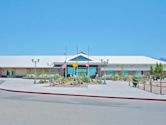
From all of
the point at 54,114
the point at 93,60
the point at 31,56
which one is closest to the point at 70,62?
the point at 93,60

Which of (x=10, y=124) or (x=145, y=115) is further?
(x=145, y=115)

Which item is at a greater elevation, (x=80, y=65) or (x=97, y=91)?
(x=80, y=65)

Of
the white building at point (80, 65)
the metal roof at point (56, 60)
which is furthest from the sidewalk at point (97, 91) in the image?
the metal roof at point (56, 60)

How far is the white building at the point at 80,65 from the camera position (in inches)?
2995

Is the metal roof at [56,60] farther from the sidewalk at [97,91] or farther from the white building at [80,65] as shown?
the sidewalk at [97,91]

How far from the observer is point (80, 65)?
76.1 meters

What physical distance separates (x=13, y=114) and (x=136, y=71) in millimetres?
67192

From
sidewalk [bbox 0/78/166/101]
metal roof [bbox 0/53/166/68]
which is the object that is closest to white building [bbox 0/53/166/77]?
metal roof [bbox 0/53/166/68]

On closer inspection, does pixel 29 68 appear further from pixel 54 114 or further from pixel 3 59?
pixel 54 114

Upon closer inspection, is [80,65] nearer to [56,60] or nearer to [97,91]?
[56,60]

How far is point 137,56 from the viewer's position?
86375 mm

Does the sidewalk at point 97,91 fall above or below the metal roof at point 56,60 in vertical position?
below

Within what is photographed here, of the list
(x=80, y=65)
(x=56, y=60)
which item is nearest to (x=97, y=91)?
(x=80, y=65)

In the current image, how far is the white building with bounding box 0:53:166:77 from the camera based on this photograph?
7606cm
